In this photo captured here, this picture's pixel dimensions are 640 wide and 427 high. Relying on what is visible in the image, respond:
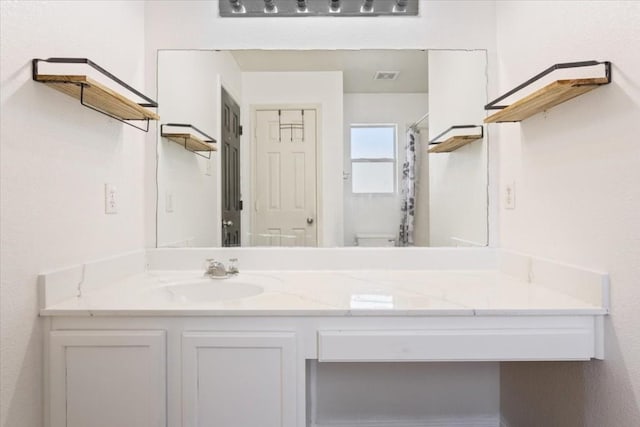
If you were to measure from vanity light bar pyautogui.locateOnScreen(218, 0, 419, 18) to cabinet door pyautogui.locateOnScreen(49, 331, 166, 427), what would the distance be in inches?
56.3

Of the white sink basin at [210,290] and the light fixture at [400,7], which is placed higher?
the light fixture at [400,7]

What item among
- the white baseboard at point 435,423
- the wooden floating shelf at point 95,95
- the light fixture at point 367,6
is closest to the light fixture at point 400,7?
the light fixture at point 367,6

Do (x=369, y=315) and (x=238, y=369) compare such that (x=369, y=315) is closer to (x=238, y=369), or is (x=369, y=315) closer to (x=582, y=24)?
(x=238, y=369)

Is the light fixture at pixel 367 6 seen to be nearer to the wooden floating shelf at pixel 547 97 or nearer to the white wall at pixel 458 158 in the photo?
the white wall at pixel 458 158

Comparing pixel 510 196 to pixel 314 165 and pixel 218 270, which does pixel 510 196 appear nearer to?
pixel 314 165

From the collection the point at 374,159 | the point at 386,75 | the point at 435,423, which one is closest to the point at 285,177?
the point at 374,159

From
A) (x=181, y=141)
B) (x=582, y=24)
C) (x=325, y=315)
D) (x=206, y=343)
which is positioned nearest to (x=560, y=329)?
(x=325, y=315)

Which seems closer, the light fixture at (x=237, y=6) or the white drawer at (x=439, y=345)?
the white drawer at (x=439, y=345)

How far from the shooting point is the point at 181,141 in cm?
193

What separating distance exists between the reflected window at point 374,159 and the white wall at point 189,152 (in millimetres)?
611

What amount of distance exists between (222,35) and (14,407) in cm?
159

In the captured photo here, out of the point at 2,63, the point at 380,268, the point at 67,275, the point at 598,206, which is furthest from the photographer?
the point at 380,268

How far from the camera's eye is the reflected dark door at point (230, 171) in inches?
75.9

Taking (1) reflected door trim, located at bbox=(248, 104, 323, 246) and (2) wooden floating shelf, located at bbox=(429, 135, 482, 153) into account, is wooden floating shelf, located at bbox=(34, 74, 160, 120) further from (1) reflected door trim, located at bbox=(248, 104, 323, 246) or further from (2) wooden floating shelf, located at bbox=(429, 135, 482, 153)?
(2) wooden floating shelf, located at bbox=(429, 135, 482, 153)
